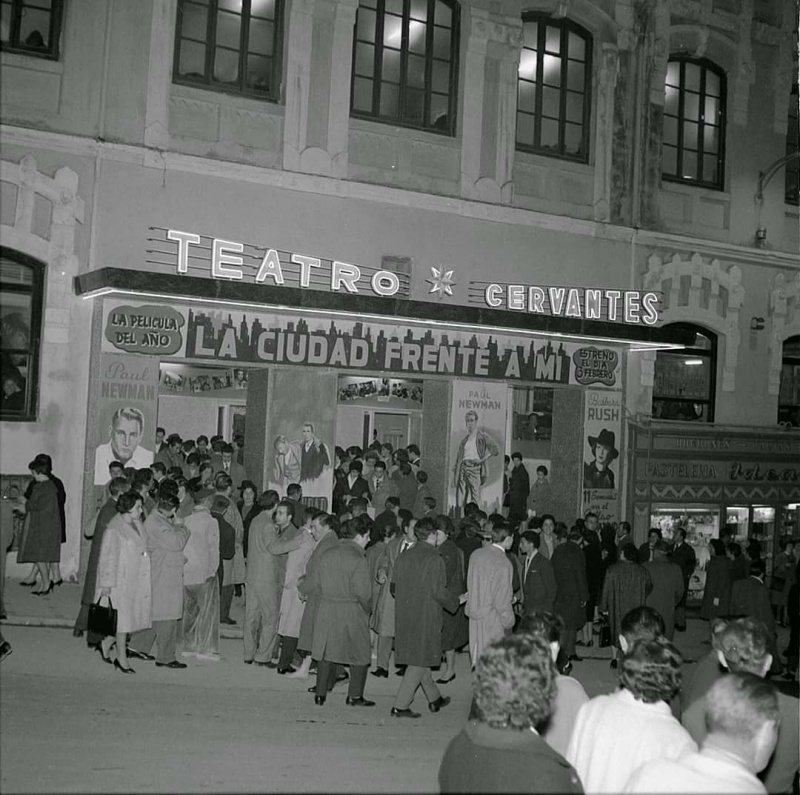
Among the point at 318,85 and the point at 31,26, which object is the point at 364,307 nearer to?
the point at 318,85

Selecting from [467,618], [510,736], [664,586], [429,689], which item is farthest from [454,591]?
[510,736]

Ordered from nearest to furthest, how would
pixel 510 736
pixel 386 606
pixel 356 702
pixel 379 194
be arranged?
pixel 510 736 → pixel 356 702 → pixel 386 606 → pixel 379 194

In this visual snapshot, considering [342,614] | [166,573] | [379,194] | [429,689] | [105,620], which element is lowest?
[429,689]

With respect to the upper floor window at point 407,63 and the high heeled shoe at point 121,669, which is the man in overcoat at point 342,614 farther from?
the upper floor window at point 407,63

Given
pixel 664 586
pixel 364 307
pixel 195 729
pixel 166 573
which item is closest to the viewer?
pixel 195 729

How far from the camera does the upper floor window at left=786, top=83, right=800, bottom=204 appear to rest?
932 inches

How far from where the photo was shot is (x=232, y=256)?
17016mm

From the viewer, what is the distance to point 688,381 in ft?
74.1

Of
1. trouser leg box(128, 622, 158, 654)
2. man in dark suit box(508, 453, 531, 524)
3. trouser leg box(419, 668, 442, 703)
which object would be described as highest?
man in dark suit box(508, 453, 531, 524)

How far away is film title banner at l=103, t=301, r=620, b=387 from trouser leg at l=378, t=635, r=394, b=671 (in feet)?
20.8

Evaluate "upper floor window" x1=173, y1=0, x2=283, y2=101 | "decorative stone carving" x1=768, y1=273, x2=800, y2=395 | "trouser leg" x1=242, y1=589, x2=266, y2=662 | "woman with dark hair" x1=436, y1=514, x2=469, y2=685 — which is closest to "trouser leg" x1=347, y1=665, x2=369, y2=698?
"woman with dark hair" x1=436, y1=514, x2=469, y2=685

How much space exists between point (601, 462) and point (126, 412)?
31.4ft

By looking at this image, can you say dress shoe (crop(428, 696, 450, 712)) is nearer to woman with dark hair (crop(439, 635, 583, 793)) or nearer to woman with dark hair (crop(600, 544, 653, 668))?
woman with dark hair (crop(600, 544, 653, 668))

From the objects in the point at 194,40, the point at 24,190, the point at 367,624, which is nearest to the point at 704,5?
the point at 194,40
